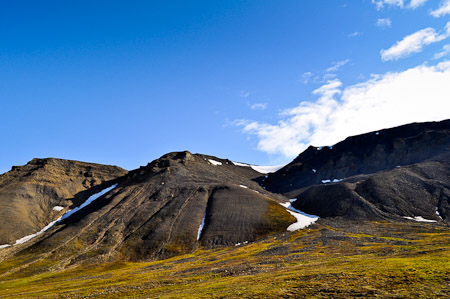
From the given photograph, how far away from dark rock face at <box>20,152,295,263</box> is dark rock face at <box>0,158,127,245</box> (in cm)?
2231

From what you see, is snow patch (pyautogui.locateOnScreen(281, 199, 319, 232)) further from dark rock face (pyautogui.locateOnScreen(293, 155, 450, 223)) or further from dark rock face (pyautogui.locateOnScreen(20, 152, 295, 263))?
dark rock face (pyautogui.locateOnScreen(293, 155, 450, 223))

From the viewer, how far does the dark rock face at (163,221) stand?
102312 millimetres

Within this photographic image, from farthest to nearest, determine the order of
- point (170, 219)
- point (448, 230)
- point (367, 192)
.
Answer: point (367, 192)
point (170, 219)
point (448, 230)

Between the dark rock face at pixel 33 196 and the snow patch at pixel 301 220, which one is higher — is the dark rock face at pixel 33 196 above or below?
above

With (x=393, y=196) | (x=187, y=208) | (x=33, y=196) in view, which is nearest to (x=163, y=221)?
(x=187, y=208)

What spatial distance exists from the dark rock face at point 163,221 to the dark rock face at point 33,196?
22309 millimetres

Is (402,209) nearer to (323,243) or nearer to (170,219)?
(323,243)

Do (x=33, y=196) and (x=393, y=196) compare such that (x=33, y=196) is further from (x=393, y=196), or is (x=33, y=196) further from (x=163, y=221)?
(x=393, y=196)

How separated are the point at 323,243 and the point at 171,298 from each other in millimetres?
58773

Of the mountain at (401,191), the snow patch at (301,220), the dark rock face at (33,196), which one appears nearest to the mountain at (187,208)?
the mountain at (401,191)

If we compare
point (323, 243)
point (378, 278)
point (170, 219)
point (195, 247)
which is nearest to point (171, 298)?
point (378, 278)

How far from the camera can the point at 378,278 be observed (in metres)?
27.7

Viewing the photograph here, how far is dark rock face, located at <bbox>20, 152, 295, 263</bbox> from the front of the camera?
336 ft

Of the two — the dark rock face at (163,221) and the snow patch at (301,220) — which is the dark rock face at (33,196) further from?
the snow patch at (301,220)
